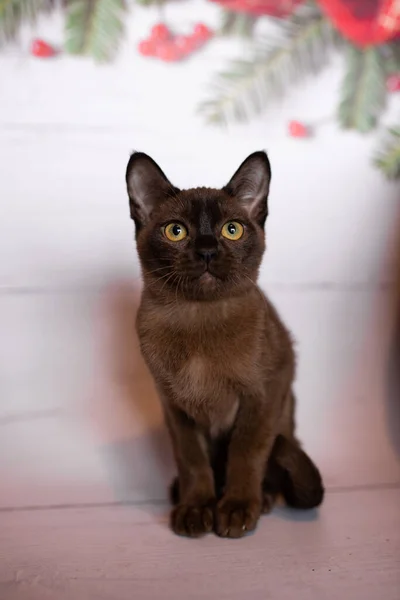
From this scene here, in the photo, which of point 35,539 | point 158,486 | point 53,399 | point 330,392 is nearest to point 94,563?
point 35,539

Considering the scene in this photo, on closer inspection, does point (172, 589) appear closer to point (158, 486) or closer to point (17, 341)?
point (158, 486)

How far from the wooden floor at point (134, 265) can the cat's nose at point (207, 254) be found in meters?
0.45

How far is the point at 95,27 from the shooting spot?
148cm

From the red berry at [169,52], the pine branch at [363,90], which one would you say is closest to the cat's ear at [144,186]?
the red berry at [169,52]

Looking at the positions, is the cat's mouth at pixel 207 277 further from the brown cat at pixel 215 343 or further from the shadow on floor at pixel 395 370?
the shadow on floor at pixel 395 370

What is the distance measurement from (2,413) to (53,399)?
0.11 metres

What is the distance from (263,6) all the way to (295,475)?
97 cm

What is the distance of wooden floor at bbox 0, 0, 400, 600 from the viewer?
1.49m

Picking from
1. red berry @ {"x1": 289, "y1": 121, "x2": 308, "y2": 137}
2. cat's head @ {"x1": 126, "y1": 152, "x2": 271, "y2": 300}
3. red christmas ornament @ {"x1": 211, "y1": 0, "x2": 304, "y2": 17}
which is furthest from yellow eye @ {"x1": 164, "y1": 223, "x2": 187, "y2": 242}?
red christmas ornament @ {"x1": 211, "y1": 0, "x2": 304, "y2": 17}

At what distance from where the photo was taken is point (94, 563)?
1074 millimetres

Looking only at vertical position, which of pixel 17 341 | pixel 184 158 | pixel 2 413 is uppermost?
pixel 184 158

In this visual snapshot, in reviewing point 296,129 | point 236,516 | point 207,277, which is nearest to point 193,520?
point 236,516

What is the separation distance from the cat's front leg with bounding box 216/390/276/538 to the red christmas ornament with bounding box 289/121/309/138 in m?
0.63

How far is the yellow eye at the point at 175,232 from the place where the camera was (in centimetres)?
114
